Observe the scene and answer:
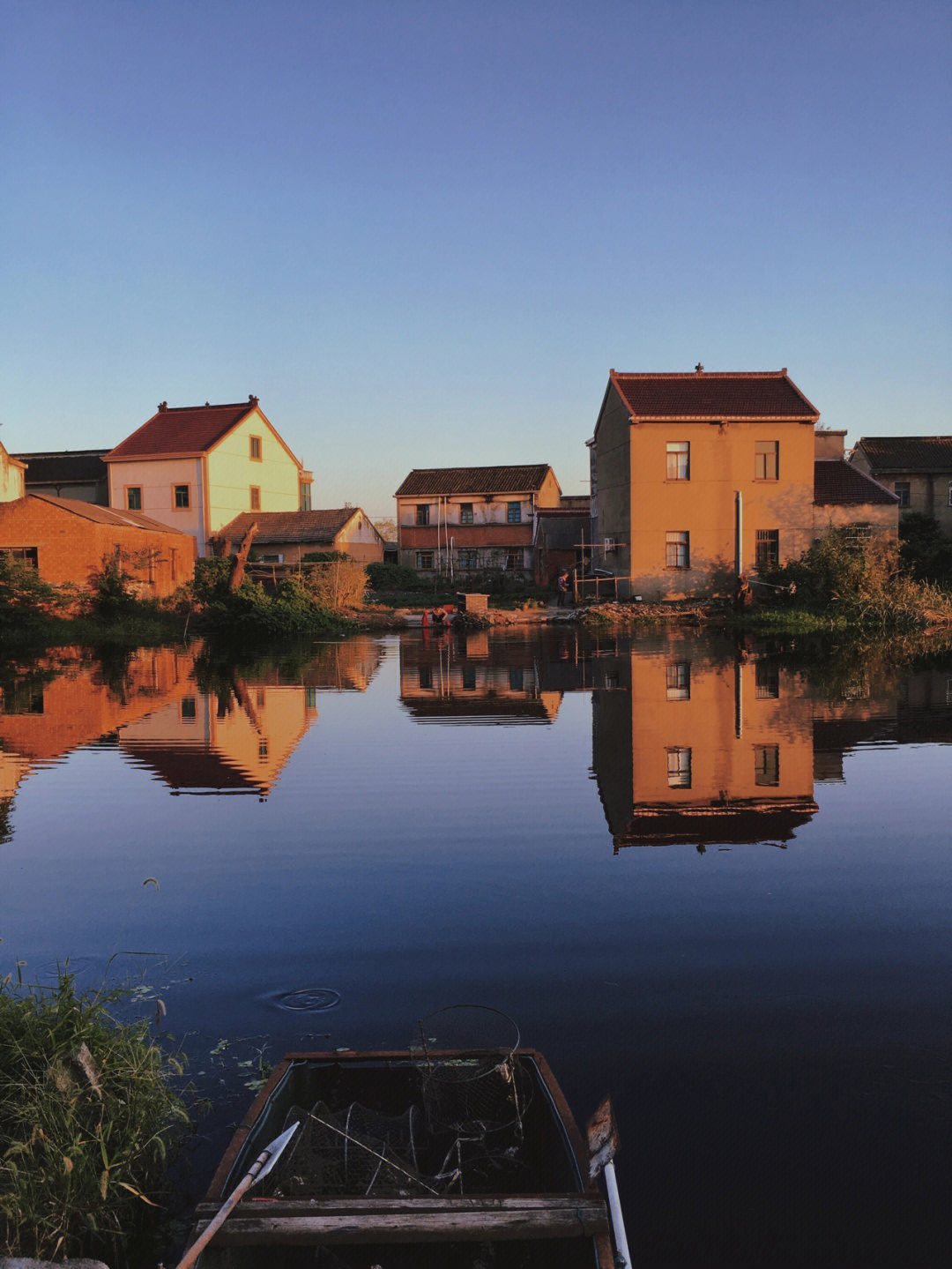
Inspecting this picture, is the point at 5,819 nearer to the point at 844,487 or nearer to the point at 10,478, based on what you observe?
the point at 844,487

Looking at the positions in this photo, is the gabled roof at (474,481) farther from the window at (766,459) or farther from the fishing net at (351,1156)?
the fishing net at (351,1156)

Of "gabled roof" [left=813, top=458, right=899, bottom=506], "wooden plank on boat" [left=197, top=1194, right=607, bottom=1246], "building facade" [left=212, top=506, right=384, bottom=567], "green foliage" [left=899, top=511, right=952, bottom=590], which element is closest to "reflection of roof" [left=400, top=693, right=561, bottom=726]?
"wooden plank on boat" [left=197, top=1194, right=607, bottom=1246]

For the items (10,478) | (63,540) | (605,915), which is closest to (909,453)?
(63,540)

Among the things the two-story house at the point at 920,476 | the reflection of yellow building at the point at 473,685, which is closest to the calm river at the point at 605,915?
the reflection of yellow building at the point at 473,685

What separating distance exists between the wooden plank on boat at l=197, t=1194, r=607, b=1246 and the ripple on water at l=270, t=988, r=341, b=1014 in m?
1.96

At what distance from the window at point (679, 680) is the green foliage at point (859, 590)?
10.2 m

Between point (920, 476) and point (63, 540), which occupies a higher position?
point (920, 476)

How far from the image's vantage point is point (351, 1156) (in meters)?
3.44

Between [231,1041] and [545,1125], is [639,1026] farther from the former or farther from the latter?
[231,1041]

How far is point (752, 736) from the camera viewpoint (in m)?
11.7

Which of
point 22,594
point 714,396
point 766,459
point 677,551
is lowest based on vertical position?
point 22,594

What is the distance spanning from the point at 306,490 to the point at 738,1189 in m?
58.0

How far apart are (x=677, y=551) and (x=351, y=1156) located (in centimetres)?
3269

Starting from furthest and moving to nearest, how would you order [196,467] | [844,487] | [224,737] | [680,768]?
[196,467] < [844,487] < [224,737] < [680,768]
